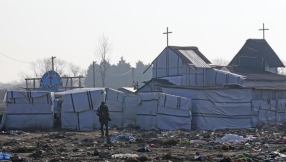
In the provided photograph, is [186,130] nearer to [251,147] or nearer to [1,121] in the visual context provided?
[1,121]

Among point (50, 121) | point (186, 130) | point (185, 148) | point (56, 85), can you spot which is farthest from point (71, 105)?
point (185, 148)

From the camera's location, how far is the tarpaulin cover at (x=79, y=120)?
113 ft

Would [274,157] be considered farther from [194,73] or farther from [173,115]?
[194,73]

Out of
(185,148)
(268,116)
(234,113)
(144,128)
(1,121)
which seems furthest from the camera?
(268,116)

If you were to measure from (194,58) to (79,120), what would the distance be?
24.5 meters

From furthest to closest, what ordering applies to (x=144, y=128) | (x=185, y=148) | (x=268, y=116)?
1. (x=268, y=116)
2. (x=144, y=128)
3. (x=185, y=148)

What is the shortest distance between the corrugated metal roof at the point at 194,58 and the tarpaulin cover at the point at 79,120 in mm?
22418

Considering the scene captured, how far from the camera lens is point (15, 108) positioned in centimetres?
3406

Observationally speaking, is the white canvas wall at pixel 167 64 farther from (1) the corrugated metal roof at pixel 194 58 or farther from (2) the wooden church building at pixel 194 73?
(1) the corrugated metal roof at pixel 194 58

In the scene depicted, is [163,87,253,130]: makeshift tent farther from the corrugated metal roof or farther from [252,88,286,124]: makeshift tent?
the corrugated metal roof

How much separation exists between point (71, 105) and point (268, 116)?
48.8 ft

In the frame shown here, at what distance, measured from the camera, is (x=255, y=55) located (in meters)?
67.9

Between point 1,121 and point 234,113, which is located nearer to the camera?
point 1,121

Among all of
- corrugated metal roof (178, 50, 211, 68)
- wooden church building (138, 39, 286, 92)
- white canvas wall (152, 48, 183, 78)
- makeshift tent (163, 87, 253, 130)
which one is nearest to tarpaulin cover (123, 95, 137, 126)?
makeshift tent (163, 87, 253, 130)
